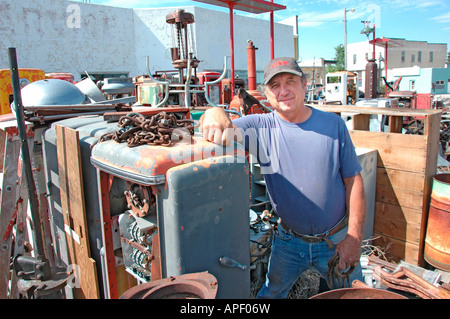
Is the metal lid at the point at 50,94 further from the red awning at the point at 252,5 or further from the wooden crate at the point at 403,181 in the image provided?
the red awning at the point at 252,5

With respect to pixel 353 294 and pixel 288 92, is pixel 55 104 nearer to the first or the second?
pixel 288 92

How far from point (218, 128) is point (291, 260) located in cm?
116

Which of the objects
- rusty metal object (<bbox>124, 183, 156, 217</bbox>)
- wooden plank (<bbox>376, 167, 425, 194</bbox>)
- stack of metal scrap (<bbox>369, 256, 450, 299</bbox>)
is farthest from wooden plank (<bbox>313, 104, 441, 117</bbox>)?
rusty metal object (<bbox>124, 183, 156, 217</bbox>)

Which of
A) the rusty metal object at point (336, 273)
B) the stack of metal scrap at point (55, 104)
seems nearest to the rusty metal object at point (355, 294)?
the rusty metal object at point (336, 273)

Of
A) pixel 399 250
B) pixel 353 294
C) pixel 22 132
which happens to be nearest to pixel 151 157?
pixel 22 132

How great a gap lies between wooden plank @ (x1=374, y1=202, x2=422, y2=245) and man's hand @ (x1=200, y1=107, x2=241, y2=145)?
2585mm

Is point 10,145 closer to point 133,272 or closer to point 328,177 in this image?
point 133,272

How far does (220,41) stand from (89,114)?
23.7m

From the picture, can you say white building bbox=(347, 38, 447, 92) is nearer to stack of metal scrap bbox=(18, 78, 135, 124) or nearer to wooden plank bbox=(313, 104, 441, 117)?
wooden plank bbox=(313, 104, 441, 117)

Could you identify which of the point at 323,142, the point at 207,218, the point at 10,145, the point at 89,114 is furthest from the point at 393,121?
the point at 10,145

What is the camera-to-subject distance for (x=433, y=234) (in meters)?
3.45

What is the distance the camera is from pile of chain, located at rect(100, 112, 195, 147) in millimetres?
1896

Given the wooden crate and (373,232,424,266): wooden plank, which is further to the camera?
(373,232,424,266): wooden plank

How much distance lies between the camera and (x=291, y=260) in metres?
2.43
